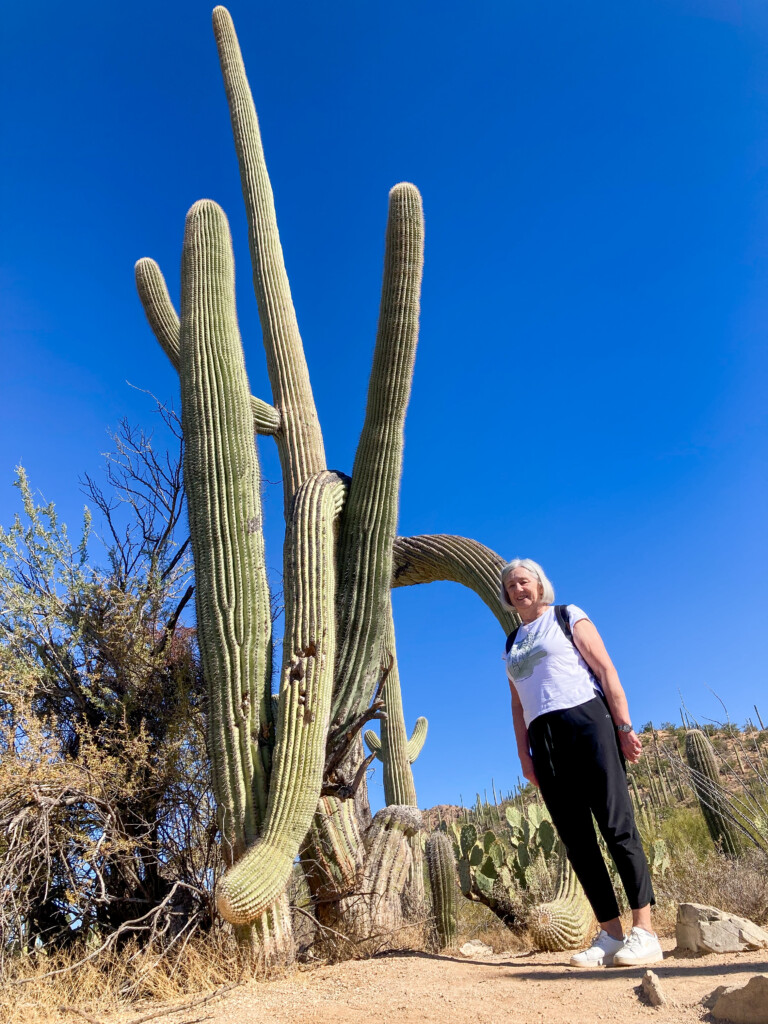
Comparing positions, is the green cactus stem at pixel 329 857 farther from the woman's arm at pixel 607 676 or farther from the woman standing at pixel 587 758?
the woman's arm at pixel 607 676

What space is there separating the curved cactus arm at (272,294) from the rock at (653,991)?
428 cm

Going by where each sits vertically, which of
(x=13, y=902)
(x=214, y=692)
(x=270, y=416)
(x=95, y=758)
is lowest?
(x=13, y=902)

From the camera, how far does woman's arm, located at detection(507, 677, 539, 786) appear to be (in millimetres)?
3662

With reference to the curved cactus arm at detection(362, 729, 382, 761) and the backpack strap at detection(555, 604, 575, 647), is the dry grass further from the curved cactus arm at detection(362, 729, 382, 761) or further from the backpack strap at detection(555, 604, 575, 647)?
the curved cactus arm at detection(362, 729, 382, 761)

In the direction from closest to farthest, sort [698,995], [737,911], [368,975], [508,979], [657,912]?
1. [698,995]
2. [508,979]
3. [368,975]
4. [737,911]
5. [657,912]

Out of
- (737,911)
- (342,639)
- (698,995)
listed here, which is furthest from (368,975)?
(737,911)

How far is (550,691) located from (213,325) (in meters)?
3.72

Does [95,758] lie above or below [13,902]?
above

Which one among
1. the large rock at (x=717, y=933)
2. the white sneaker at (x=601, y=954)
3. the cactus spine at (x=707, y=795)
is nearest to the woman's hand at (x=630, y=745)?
the white sneaker at (x=601, y=954)

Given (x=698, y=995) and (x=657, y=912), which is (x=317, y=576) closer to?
(x=698, y=995)

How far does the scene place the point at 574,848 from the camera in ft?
11.2

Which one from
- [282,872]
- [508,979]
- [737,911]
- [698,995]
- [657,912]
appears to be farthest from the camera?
[657,912]

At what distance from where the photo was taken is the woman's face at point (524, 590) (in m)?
3.72

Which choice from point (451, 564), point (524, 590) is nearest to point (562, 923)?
point (524, 590)
